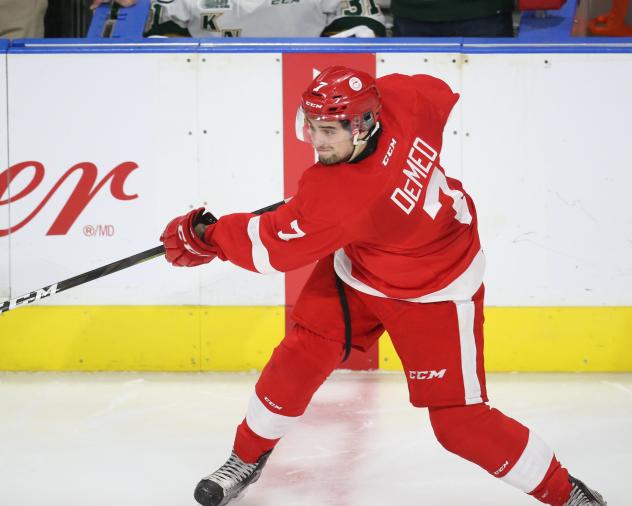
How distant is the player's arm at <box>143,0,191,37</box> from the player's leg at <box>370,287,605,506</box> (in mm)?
2305

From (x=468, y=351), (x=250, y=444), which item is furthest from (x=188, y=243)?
(x=468, y=351)

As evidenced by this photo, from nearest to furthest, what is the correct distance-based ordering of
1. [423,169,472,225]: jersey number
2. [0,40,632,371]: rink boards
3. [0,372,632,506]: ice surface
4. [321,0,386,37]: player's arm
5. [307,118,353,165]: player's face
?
1. [307,118,353,165]: player's face
2. [423,169,472,225]: jersey number
3. [0,372,632,506]: ice surface
4. [0,40,632,371]: rink boards
5. [321,0,386,37]: player's arm

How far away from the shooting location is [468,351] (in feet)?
7.61

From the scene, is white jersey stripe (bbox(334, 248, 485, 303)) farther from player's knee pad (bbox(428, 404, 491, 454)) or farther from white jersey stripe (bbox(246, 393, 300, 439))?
white jersey stripe (bbox(246, 393, 300, 439))

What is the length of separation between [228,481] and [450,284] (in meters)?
0.76

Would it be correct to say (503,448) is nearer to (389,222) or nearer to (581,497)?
(581,497)

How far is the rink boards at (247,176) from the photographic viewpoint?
371 cm

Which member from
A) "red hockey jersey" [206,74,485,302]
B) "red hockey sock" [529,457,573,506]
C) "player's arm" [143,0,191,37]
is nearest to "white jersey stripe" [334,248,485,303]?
"red hockey jersey" [206,74,485,302]

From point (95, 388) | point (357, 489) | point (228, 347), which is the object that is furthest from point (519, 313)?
point (95, 388)

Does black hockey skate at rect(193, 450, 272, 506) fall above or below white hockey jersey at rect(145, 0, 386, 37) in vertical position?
below

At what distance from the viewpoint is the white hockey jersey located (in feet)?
13.6

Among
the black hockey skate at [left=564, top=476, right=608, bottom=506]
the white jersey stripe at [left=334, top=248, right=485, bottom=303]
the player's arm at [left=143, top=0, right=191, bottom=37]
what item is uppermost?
the player's arm at [left=143, top=0, right=191, bottom=37]

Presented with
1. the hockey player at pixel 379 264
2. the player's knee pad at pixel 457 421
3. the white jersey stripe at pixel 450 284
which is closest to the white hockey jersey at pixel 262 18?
the hockey player at pixel 379 264

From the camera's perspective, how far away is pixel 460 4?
399 cm
